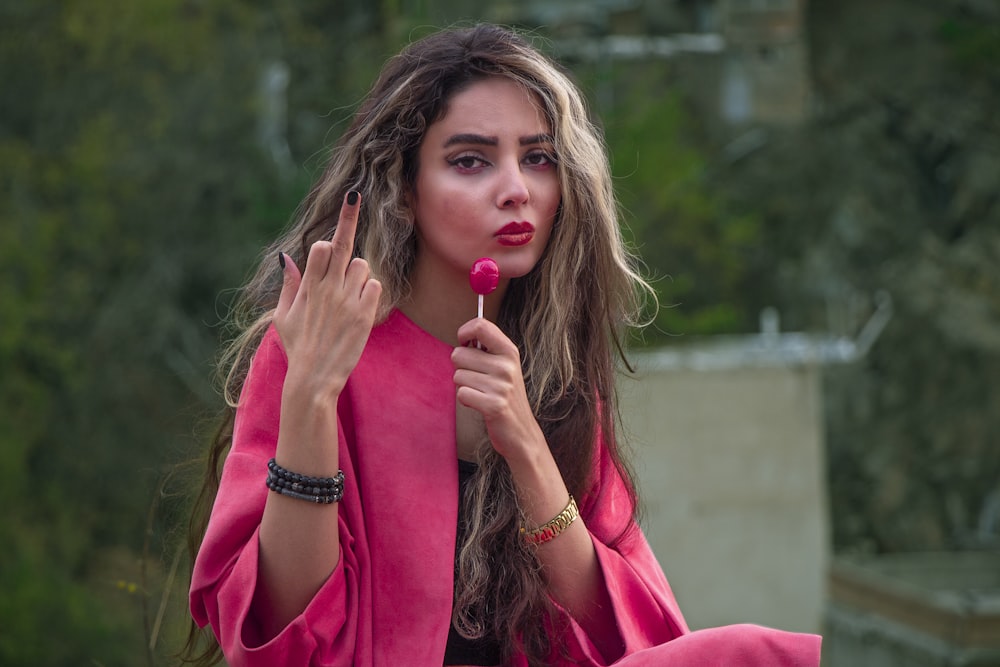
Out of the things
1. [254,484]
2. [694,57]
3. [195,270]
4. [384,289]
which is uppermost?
[694,57]

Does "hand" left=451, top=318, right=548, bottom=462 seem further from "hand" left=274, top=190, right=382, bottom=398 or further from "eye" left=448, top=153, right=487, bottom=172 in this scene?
"eye" left=448, top=153, right=487, bottom=172

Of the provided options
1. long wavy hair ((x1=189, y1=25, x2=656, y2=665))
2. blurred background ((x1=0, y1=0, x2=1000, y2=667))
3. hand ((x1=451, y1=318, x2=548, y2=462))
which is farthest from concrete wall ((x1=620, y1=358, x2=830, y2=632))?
hand ((x1=451, y1=318, x2=548, y2=462))

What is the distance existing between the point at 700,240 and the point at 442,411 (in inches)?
679

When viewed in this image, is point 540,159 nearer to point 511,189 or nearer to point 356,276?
point 511,189

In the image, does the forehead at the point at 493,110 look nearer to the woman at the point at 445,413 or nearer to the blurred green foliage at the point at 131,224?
the woman at the point at 445,413

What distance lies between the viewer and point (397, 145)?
2795 millimetres

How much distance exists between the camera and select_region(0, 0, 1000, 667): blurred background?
1888 cm

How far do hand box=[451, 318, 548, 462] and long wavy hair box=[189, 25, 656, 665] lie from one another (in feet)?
0.58

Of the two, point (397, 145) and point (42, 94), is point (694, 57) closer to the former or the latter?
point (42, 94)

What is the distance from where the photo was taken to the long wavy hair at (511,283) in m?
2.71

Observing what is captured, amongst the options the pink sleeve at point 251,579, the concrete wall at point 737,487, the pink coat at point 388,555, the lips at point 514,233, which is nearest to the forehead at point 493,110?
the lips at point 514,233

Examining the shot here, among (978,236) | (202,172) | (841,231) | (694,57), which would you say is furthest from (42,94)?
(978,236)

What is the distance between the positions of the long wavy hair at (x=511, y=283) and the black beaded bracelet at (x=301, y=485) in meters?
0.36

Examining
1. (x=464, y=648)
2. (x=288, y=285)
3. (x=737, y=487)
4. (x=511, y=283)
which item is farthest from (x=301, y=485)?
(x=737, y=487)
